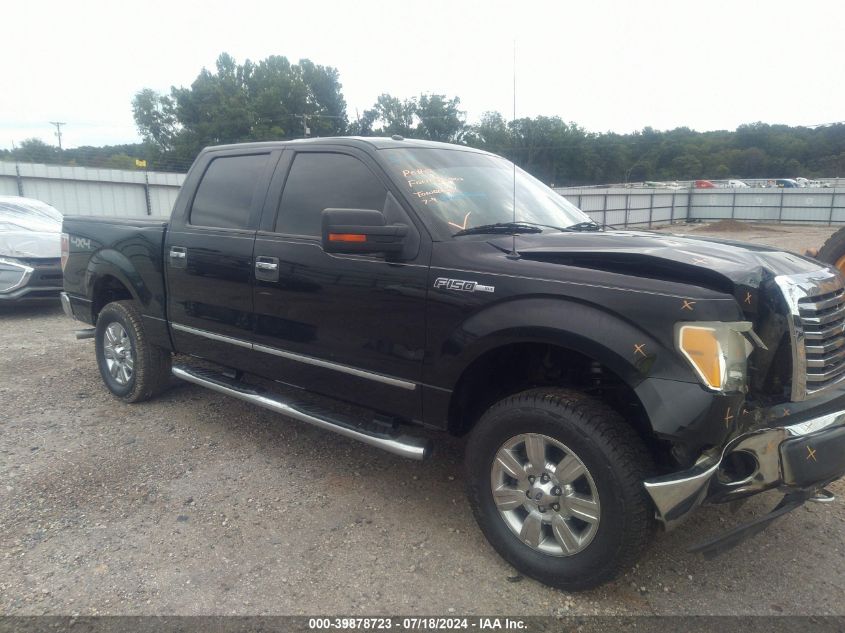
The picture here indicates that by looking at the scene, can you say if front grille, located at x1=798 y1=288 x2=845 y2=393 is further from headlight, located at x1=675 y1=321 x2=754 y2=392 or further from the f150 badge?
the f150 badge

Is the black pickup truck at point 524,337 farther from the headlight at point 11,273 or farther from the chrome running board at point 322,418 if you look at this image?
the headlight at point 11,273

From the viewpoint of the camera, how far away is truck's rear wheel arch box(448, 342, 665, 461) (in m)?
2.73

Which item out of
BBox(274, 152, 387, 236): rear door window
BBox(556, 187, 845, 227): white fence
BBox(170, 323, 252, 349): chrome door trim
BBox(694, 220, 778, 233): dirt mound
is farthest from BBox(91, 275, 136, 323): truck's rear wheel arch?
BBox(694, 220, 778, 233): dirt mound

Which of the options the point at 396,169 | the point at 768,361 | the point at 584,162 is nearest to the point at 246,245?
the point at 396,169

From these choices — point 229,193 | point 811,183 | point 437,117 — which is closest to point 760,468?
point 229,193

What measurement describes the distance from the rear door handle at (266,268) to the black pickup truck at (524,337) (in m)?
0.01

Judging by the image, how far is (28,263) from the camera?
828 centimetres

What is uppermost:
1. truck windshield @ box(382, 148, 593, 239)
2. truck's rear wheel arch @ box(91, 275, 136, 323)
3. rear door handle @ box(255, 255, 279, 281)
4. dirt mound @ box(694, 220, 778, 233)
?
truck windshield @ box(382, 148, 593, 239)

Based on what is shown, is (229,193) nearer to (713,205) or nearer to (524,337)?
(524,337)

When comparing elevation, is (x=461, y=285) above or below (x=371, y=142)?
below

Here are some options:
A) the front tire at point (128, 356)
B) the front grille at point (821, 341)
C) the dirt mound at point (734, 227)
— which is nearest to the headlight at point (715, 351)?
the front grille at point (821, 341)

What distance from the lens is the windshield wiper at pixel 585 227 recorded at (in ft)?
11.7

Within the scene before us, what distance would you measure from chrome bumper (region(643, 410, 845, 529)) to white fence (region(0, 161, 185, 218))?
2100cm

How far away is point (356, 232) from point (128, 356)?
2.95 m
